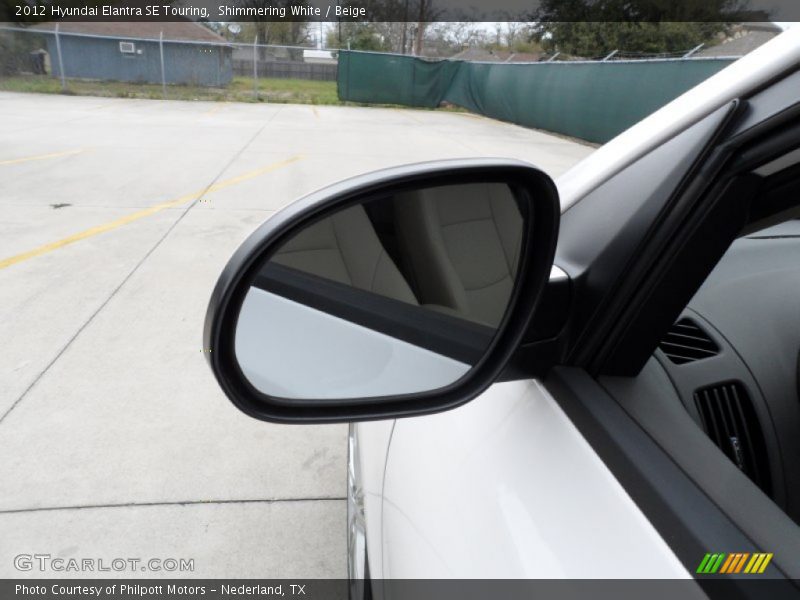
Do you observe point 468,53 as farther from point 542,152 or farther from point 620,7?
point 542,152

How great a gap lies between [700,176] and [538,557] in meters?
0.59

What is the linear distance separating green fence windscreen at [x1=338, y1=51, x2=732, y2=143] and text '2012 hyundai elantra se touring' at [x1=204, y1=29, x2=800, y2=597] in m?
12.8

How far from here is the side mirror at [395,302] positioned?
3.21 feet

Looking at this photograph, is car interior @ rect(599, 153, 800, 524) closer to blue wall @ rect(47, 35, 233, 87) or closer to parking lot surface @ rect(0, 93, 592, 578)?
parking lot surface @ rect(0, 93, 592, 578)

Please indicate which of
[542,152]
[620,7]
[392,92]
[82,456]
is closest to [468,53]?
[620,7]

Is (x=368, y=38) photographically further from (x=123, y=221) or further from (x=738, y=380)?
(x=738, y=380)

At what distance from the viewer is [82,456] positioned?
2.91 meters

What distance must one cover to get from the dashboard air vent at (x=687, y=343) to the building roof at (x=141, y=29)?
135 ft

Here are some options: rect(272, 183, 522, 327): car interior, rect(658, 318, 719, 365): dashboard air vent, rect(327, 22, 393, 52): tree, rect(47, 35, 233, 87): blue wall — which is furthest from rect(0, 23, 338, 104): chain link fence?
rect(272, 183, 522, 327): car interior

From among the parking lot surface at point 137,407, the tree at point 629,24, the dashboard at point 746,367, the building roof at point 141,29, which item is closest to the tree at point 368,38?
the building roof at point 141,29

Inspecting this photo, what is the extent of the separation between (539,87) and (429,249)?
20044 mm

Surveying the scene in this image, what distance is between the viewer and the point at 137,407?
3318 mm

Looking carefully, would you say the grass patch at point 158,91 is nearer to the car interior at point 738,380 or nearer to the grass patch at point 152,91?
the grass patch at point 152,91

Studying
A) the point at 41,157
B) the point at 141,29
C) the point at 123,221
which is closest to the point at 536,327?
the point at 123,221
